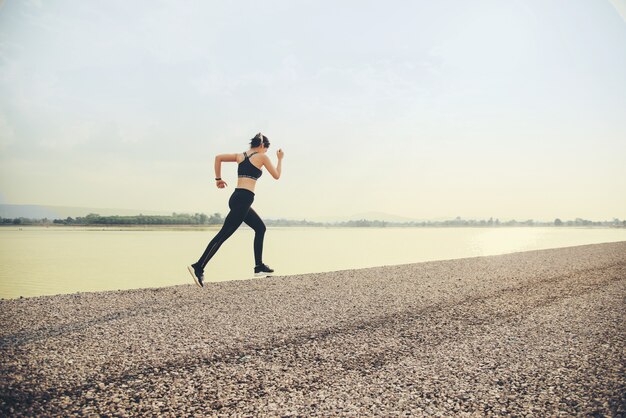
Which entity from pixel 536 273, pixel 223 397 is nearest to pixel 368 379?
pixel 223 397

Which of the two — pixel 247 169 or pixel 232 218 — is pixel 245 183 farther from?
pixel 232 218

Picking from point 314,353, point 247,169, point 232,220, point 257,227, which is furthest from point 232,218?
point 314,353

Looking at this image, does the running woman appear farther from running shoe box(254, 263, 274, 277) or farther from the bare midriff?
running shoe box(254, 263, 274, 277)

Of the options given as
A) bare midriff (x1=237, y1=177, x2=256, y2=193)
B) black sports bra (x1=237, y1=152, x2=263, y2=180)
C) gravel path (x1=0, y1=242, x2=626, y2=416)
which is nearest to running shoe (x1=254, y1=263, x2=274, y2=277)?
gravel path (x1=0, y1=242, x2=626, y2=416)

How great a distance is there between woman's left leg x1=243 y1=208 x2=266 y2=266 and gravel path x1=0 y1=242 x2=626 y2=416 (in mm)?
902

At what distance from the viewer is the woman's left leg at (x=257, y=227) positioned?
29.7ft

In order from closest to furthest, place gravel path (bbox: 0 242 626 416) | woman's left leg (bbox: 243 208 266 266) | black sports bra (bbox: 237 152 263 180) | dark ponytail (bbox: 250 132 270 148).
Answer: gravel path (bbox: 0 242 626 416), black sports bra (bbox: 237 152 263 180), dark ponytail (bbox: 250 132 270 148), woman's left leg (bbox: 243 208 266 266)

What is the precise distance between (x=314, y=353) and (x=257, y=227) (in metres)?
4.58

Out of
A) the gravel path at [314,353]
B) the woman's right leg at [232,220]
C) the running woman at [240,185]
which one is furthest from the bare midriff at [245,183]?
the gravel path at [314,353]

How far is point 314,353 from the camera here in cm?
497

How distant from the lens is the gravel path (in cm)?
366

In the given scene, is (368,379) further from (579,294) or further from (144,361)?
(579,294)

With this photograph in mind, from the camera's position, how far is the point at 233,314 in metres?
7.00

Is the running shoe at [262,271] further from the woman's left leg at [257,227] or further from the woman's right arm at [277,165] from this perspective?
the woman's right arm at [277,165]
